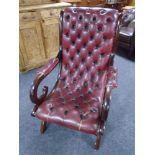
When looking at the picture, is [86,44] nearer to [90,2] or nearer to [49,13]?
[49,13]

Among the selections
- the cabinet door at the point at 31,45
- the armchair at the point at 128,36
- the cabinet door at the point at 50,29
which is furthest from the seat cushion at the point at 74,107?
the armchair at the point at 128,36

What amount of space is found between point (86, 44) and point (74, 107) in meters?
0.61

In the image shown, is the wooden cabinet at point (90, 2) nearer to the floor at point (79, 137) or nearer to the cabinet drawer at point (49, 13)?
the cabinet drawer at point (49, 13)

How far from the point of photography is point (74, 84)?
1719mm

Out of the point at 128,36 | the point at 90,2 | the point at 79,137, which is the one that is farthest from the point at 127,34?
the point at 90,2

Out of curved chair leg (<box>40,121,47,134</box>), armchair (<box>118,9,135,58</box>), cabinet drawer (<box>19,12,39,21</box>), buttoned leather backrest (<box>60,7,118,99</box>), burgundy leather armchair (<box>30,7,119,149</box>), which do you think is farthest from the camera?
armchair (<box>118,9,135,58</box>)

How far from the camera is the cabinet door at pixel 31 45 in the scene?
2609 millimetres

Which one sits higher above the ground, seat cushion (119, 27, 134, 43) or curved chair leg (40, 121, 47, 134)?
seat cushion (119, 27, 134, 43)

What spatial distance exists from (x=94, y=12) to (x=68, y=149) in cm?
126

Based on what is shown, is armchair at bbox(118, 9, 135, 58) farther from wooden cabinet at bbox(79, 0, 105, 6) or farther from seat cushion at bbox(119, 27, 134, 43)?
wooden cabinet at bbox(79, 0, 105, 6)

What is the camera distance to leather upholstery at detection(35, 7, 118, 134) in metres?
1.42

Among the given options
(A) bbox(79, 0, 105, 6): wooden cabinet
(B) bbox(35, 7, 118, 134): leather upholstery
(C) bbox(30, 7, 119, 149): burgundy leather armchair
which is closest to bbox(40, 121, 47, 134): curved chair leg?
(C) bbox(30, 7, 119, 149): burgundy leather armchair
